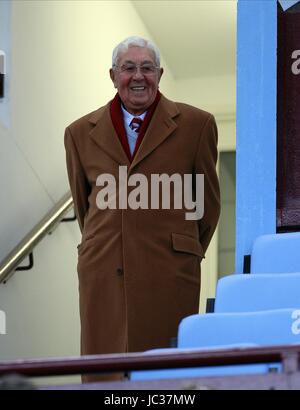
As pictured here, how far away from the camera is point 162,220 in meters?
4.46

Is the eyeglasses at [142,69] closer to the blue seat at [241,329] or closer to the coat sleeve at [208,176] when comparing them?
the coat sleeve at [208,176]

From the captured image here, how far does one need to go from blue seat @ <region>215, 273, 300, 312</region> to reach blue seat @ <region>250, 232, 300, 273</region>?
1.76 ft

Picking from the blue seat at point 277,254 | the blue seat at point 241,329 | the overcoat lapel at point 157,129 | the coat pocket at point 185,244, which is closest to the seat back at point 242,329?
the blue seat at point 241,329

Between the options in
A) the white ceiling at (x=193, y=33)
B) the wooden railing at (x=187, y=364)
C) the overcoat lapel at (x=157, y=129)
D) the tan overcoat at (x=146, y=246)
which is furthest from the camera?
the white ceiling at (x=193, y=33)

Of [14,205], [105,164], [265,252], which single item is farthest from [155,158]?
[14,205]

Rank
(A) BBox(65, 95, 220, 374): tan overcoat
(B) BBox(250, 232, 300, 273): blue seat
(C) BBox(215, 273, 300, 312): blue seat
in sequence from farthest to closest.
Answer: (A) BBox(65, 95, 220, 374): tan overcoat
(B) BBox(250, 232, 300, 273): blue seat
(C) BBox(215, 273, 300, 312): blue seat

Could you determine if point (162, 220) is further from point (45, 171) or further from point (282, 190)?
point (45, 171)

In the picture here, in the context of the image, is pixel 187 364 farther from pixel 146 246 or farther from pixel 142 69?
pixel 142 69

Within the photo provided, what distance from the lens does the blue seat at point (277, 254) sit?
4.25 metres

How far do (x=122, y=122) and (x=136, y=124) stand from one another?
6 cm

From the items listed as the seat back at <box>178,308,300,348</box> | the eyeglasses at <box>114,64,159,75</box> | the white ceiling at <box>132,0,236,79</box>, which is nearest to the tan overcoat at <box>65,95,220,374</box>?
the eyeglasses at <box>114,64,159,75</box>

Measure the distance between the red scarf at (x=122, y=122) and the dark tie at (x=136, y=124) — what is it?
0.02 metres

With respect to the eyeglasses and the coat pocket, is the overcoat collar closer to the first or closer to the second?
the eyeglasses

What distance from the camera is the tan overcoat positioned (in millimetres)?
4387
